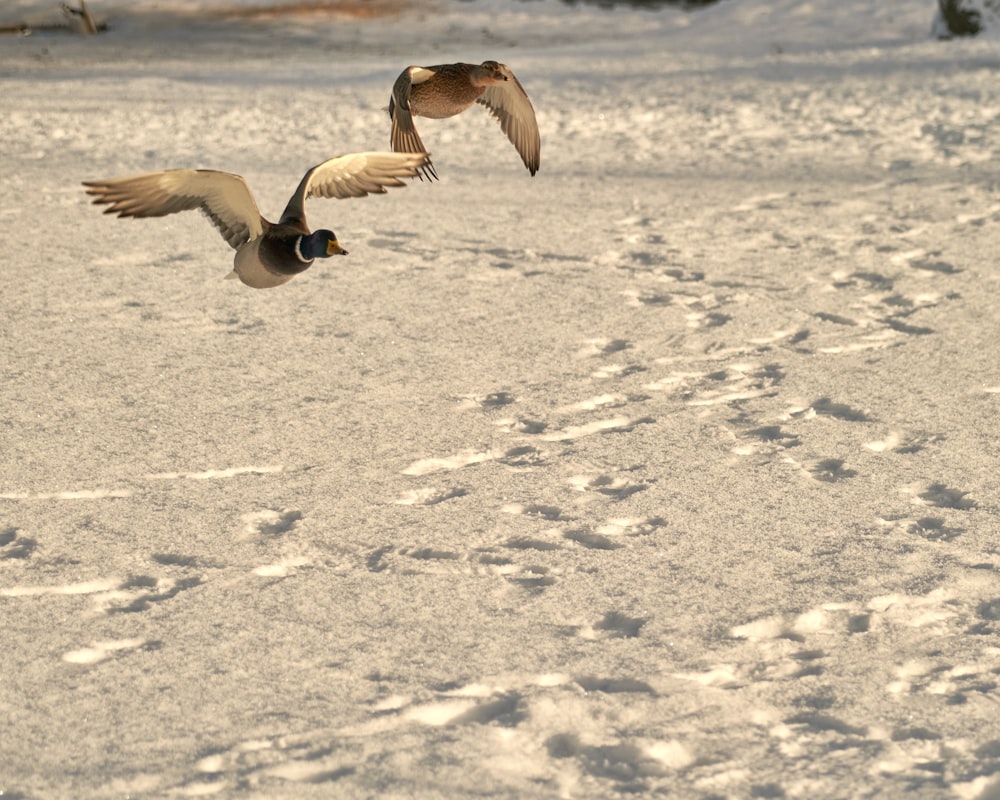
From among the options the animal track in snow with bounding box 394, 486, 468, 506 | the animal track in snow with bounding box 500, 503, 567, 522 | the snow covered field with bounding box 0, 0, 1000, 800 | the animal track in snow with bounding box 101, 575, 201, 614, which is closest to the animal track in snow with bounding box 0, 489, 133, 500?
the snow covered field with bounding box 0, 0, 1000, 800

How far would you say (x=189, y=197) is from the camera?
229 cm

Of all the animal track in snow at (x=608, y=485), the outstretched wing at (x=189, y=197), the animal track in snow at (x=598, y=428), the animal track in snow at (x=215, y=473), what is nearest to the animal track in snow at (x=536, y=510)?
the animal track in snow at (x=608, y=485)

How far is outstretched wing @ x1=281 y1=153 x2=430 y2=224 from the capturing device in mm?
2096

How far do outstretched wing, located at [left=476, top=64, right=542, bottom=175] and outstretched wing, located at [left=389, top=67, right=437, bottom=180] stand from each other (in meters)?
0.33

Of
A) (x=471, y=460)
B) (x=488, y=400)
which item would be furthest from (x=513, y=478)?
(x=488, y=400)

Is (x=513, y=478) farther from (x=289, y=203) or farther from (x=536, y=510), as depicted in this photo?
(x=289, y=203)

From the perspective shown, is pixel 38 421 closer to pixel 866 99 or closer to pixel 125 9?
pixel 866 99

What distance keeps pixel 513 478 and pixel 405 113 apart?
2279 mm

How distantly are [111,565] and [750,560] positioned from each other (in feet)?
5.73

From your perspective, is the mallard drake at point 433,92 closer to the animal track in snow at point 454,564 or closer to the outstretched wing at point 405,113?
the outstretched wing at point 405,113

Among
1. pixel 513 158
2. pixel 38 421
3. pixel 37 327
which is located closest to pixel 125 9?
pixel 513 158

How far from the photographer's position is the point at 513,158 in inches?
328

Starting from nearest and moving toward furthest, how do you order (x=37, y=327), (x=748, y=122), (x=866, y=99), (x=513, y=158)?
1. (x=37, y=327)
2. (x=513, y=158)
3. (x=748, y=122)
4. (x=866, y=99)

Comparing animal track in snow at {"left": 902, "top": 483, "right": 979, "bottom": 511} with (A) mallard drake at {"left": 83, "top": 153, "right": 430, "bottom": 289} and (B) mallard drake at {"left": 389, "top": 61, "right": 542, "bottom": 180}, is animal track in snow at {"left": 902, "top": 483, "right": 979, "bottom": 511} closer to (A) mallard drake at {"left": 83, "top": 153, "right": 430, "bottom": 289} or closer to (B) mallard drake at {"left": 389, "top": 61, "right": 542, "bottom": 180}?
(A) mallard drake at {"left": 83, "top": 153, "right": 430, "bottom": 289}
